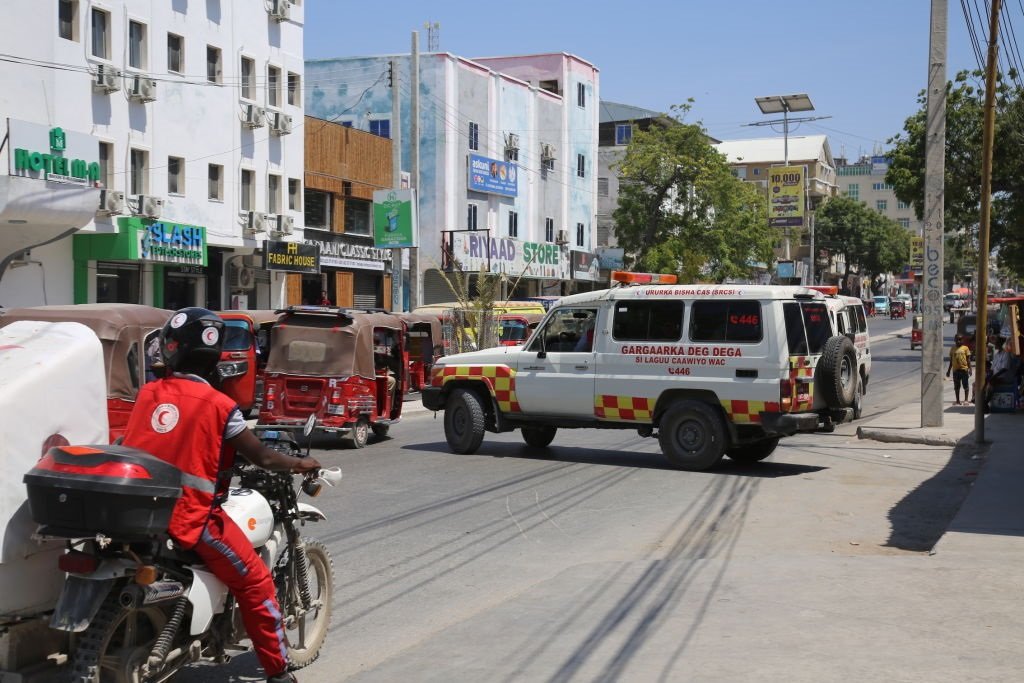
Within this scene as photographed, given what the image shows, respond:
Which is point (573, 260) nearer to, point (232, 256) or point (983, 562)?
point (232, 256)

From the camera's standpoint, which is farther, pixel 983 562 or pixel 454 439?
pixel 454 439

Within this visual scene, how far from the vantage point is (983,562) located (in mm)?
8469

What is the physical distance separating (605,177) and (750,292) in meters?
62.3

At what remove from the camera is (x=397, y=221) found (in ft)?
117

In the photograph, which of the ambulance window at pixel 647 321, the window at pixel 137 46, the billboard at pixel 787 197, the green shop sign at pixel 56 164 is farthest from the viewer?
the billboard at pixel 787 197

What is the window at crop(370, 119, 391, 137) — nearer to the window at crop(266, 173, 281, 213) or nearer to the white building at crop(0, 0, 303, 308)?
the white building at crop(0, 0, 303, 308)

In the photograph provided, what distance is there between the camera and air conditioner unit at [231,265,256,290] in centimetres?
3662

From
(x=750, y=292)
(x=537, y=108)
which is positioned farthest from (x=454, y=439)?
(x=537, y=108)

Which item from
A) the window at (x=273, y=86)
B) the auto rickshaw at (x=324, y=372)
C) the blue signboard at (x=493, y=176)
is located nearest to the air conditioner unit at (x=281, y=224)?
the window at (x=273, y=86)

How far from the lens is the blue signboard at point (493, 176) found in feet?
168

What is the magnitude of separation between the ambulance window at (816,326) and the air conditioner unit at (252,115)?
24891 millimetres

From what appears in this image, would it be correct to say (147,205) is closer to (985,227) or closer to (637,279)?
(637,279)

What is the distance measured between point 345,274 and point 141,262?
11785 mm

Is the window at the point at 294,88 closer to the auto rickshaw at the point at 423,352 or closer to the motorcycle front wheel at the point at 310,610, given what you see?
the auto rickshaw at the point at 423,352
